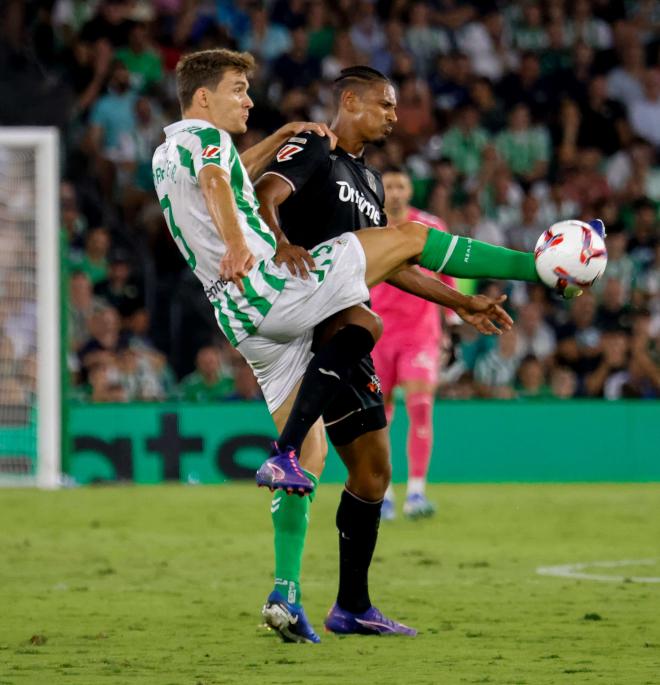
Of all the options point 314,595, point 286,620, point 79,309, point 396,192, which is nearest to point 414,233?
point 286,620

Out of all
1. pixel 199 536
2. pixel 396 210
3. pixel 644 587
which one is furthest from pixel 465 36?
pixel 644 587

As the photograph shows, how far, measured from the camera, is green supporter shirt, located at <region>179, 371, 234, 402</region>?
1466 cm

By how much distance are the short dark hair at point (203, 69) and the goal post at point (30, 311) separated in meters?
7.13

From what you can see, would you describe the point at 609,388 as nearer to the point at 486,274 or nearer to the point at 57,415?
the point at 57,415

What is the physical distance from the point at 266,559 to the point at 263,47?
10232 mm

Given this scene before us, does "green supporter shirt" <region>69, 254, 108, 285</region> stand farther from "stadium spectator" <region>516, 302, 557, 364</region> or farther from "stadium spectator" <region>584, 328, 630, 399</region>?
"stadium spectator" <region>584, 328, 630, 399</region>

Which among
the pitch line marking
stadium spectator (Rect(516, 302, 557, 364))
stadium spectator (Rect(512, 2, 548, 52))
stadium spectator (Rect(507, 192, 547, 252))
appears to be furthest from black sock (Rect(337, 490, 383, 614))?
stadium spectator (Rect(512, 2, 548, 52))

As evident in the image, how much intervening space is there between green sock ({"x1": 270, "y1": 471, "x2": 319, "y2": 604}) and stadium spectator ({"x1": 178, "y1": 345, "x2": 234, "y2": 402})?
8938 millimetres

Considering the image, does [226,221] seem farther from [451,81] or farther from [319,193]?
[451,81]

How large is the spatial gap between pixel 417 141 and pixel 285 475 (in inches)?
494

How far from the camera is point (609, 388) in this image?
1517 centimetres

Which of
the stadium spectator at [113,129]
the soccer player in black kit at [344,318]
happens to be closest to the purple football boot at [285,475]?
the soccer player in black kit at [344,318]

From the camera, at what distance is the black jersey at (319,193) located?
5805 millimetres

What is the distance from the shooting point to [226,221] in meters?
5.23
